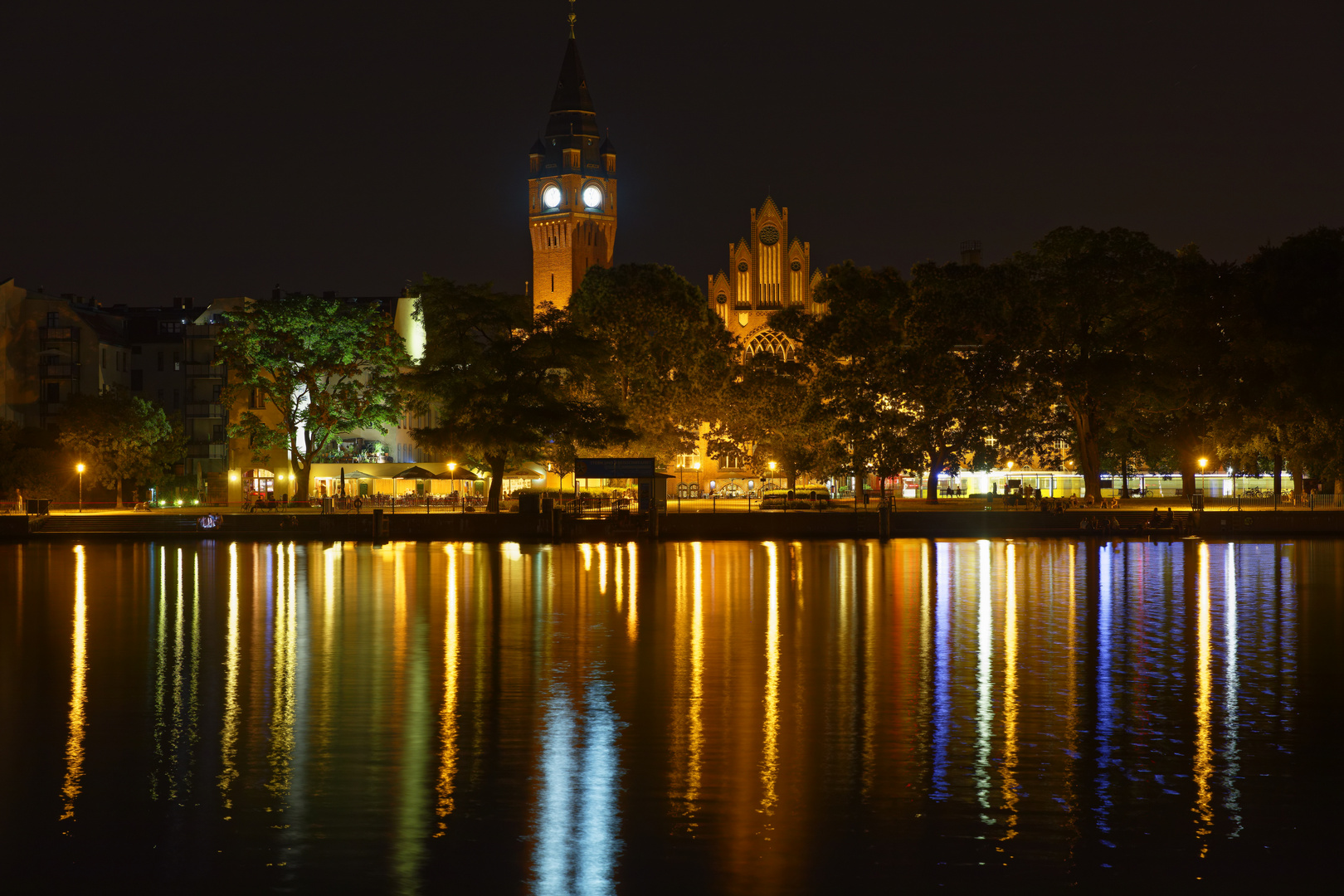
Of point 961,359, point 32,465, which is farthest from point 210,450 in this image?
point 961,359

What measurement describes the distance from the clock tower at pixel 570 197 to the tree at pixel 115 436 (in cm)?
4851

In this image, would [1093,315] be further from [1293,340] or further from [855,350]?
[855,350]

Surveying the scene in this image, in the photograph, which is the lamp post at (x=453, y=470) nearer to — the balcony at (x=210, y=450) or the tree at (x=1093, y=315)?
the balcony at (x=210, y=450)

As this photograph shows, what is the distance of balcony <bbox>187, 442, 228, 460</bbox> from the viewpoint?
9100cm

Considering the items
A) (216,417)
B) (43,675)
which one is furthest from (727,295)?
(43,675)

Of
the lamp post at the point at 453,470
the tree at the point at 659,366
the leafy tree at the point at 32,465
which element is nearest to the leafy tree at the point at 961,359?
the tree at the point at 659,366

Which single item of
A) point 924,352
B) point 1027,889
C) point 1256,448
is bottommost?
point 1027,889

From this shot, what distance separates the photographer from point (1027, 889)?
9.30 m

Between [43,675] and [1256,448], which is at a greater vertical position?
[1256,448]

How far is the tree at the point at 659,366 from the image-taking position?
77250mm

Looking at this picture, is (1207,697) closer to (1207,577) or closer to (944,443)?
(1207,577)

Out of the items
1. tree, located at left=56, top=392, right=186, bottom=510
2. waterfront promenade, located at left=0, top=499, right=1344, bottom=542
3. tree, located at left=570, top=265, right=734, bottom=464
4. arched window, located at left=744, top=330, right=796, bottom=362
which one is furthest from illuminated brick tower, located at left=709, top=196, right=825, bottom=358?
waterfront promenade, located at left=0, top=499, right=1344, bottom=542

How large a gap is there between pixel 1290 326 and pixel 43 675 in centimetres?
5329

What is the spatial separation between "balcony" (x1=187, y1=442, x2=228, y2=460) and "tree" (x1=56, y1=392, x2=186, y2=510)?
7773 mm
